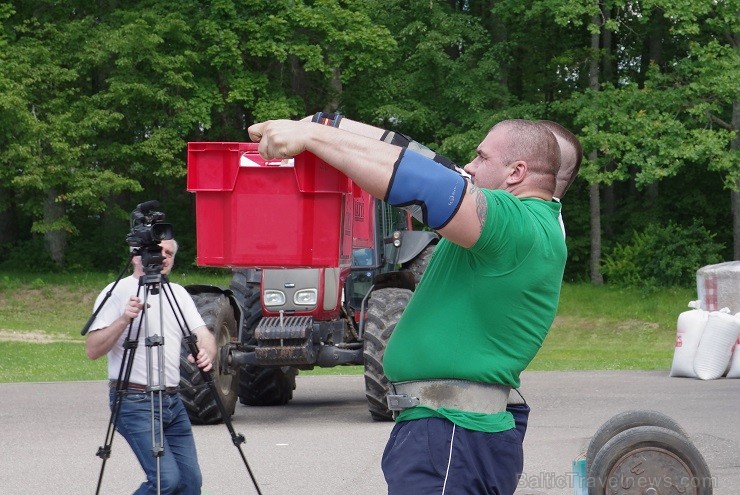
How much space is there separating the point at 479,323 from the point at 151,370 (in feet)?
8.72

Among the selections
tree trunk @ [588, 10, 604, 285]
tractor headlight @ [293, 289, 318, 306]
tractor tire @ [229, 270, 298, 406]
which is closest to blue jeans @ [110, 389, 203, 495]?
tractor headlight @ [293, 289, 318, 306]

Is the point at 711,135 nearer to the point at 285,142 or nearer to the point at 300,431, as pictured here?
the point at 300,431

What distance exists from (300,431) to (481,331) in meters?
8.38

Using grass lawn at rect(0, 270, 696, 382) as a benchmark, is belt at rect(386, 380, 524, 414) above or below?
above

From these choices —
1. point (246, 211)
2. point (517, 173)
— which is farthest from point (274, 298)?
point (517, 173)

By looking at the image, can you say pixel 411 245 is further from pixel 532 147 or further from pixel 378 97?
pixel 378 97

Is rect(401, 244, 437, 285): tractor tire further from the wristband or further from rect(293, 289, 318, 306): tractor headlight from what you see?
the wristband

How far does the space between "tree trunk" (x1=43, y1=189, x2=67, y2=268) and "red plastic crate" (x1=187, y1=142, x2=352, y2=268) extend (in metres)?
25.5

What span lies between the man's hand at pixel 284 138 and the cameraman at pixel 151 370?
2.53 m

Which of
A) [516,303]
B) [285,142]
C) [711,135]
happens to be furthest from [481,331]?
[711,135]

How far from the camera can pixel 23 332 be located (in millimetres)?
26797

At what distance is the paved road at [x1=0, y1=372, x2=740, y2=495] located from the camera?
29.2ft

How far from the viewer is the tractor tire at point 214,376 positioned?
11.5 m

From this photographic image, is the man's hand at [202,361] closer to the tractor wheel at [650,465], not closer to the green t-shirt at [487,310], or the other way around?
the tractor wheel at [650,465]
